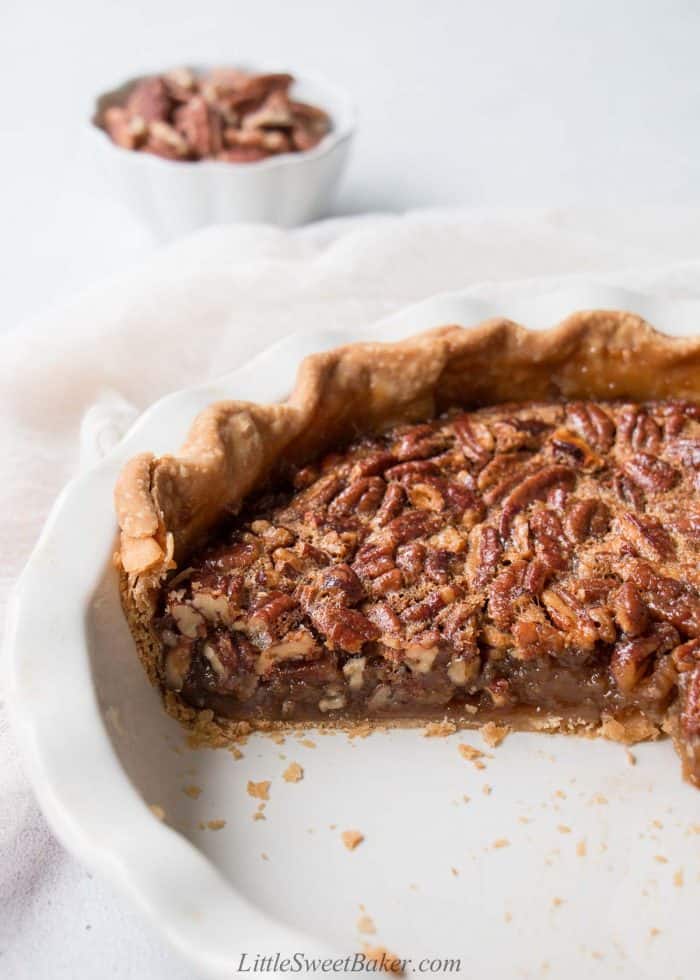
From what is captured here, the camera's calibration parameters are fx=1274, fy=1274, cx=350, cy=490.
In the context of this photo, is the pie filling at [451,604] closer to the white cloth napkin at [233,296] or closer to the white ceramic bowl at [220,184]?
the white cloth napkin at [233,296]

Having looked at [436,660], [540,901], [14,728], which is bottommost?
[540,901]

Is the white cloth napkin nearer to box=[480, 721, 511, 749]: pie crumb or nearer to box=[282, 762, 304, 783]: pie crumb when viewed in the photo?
box=[282, 762, 304, 783]: pie crumb

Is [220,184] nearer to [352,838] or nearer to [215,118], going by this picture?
[215,118]

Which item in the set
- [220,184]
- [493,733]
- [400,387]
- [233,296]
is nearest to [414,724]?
[493,733]

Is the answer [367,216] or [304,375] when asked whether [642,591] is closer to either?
[304,375]

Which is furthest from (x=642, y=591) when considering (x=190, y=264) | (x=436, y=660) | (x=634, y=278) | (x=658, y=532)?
(x=190, y=264)

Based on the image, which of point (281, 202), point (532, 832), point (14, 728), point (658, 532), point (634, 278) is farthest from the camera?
point (281, 202)
